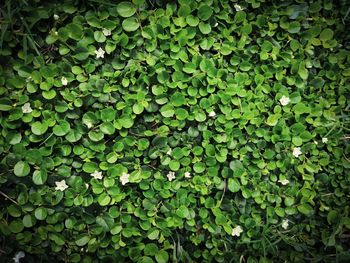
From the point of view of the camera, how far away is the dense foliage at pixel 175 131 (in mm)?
1562

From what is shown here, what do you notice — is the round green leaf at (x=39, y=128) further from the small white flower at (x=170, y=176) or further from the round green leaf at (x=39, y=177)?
the small white flower at (x=170, y=176)

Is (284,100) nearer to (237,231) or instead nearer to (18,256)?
(237,231)

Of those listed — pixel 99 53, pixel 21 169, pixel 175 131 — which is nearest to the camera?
pixel 21 169

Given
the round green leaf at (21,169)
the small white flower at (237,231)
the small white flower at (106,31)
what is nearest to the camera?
the round green leaf at (21,169)

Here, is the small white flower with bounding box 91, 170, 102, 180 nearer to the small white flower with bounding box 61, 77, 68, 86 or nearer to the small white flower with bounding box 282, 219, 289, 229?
the small white flower with bounding box 61, 77, 68, 86

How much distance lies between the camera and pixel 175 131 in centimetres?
171

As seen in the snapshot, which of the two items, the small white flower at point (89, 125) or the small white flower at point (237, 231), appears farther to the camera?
the small white flower at point (237, 231)

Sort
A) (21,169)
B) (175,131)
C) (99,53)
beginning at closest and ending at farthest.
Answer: (21,169) < (99,53) < (175,131)

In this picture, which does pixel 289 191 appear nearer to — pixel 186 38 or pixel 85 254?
pixel 186 38

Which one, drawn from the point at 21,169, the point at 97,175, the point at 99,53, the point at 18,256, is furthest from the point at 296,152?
the point at 18,256

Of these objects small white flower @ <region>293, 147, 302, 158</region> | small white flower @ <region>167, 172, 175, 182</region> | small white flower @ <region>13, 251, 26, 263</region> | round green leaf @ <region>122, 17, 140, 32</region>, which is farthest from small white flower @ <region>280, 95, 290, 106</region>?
small white flower @ <region>13, 251, 26, 263</region>

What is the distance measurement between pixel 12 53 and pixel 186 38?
87 centimetres

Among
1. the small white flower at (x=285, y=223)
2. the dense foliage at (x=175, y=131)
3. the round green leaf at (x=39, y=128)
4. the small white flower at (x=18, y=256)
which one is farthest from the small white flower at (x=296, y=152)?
the small white flower at (x=18, y=256)

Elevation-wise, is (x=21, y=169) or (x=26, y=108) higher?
(x=26, y=108)
